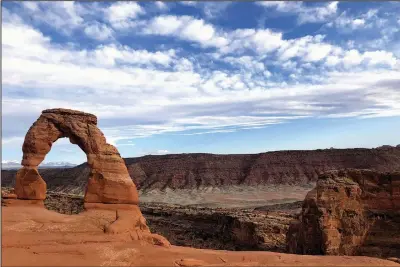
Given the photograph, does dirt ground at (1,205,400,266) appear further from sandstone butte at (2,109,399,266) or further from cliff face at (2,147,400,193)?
cliff face at (2,147,400,193)

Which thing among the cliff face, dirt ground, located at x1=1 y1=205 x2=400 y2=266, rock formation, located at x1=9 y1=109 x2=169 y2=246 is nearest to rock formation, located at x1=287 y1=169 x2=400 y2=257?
dirt ground, located at x1=1 y1=205 x2=400 y2=266

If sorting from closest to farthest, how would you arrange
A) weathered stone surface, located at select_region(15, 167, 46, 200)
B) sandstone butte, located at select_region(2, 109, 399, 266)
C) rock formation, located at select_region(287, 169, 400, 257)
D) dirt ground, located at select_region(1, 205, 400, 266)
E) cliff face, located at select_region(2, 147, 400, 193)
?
1. dirt ground, located at select_region(1, 205, 400, 266)
2. sandstone butte, located at select_region(2, 109, 399, 266)
3. weathered stone surface, located at select_region(15, 167, 46, 200)
4. rock formation, located at select_region(287, 169, 400, 257)
5. cliff face, located at select_region(2, 147, 400, 193)

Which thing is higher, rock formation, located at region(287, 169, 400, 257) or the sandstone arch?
the sandstone arch

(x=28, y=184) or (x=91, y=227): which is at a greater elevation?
(x=28, y=184)

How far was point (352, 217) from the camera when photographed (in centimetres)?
2206

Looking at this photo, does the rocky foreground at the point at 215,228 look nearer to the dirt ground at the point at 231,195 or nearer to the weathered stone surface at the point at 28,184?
the weathered stone surface at the point at 28,184

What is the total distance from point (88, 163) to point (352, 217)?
50.7 feet

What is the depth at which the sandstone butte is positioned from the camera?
12.4 m

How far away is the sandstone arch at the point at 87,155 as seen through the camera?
16641mm

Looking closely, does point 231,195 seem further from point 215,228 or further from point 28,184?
point 28,184

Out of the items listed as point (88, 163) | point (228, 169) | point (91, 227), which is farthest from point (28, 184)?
point (228, 169)

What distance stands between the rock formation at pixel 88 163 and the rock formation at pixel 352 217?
421 inches

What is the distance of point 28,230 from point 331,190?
16534 millimetres

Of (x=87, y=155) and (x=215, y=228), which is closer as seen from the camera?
(x=87, y=155)
